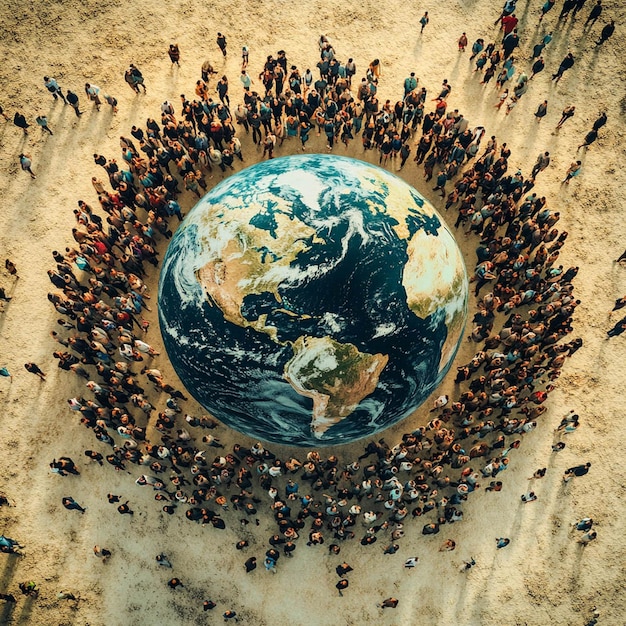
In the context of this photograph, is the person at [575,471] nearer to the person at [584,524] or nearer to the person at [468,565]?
the person at [584,524]

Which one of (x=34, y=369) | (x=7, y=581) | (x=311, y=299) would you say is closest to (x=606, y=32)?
(x=311, y=299)

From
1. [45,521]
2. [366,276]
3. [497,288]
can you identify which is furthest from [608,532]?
[45,521]

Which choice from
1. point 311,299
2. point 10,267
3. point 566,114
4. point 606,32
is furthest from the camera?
point 606,32

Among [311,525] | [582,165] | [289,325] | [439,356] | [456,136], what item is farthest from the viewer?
[582,165]

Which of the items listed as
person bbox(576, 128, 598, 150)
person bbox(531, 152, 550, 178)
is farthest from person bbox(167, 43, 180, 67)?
person bbox(576, 128, 598, 150)

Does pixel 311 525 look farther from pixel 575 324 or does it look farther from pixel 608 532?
pixel 575 324

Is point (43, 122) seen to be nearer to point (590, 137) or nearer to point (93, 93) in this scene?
point (93, 93)
